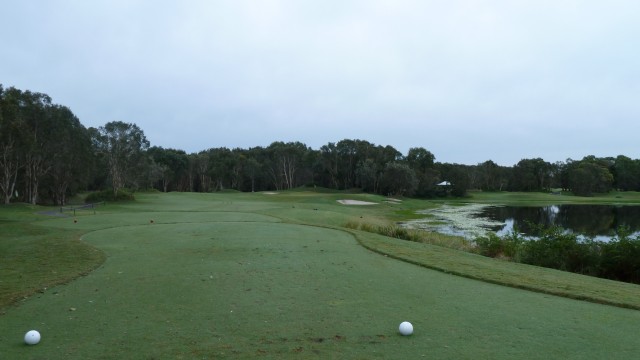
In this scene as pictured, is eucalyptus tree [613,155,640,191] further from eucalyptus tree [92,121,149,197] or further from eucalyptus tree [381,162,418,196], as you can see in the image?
eucalyptus tree [92,121,149,197]

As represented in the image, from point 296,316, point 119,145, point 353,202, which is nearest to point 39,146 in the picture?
point 119,145

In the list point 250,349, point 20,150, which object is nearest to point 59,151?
point 20,150

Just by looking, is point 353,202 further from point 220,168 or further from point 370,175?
point 220,168

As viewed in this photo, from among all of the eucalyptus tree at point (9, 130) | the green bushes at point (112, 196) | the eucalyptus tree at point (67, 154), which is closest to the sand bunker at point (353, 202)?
the green bushes at point (112, 196)

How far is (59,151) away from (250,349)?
46.6 meters

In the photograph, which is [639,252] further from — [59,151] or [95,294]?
[59,151]

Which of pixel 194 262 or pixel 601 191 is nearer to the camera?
pixel 194 262

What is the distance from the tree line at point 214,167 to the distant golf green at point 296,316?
31.4m

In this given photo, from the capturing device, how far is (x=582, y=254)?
1548 cm

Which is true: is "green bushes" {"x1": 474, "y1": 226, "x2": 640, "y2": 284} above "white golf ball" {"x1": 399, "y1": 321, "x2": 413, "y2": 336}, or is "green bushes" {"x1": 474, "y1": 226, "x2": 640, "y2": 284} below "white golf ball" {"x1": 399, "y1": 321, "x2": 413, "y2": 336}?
below

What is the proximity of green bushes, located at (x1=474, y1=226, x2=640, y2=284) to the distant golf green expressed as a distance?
26.3ft

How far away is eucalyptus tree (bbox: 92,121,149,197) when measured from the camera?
5897cm

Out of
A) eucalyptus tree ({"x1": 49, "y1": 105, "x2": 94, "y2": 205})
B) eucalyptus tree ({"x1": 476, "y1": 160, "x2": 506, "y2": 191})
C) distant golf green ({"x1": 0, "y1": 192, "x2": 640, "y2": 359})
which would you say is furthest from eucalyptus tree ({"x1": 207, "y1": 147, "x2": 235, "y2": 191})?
distant golf green ({"x1": 0, "y1": 192, "x2": 640, "y2": 359})

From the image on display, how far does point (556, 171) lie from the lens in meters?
118
